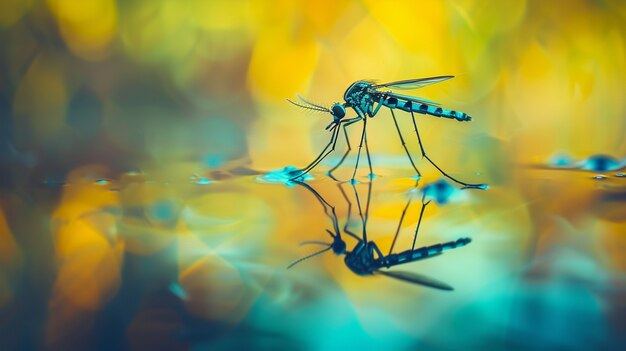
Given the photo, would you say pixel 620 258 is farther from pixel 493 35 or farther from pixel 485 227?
pixel 493 35

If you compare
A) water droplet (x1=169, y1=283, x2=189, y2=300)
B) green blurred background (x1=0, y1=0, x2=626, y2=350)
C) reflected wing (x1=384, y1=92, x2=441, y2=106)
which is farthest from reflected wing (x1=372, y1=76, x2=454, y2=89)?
water droplet (x1=169, y1=283, x2=189, y2=300)

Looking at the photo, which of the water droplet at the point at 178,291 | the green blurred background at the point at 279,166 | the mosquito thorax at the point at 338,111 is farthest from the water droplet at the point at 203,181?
the water droplet at the point at 178,291

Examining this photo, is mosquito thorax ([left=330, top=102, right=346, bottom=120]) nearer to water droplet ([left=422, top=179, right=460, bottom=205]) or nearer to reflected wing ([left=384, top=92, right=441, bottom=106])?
reflected wing ([left=384, top=92, right=441, bottom=106])

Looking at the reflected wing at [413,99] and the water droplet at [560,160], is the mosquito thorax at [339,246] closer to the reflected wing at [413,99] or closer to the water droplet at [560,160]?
the reflected wing at [413,99]

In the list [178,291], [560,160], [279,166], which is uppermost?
[560,160]

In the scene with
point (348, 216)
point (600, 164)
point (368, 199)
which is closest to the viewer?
point (348, 216)

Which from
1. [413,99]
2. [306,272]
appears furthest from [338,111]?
[306,272]

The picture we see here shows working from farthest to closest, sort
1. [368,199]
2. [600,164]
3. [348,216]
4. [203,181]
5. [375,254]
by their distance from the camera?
1. [600,164]
2. [203,181]
3. [368,199]
4. [348,216]
5. [375,254]

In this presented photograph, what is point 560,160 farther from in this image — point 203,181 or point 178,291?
point 178,291

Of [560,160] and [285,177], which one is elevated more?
[560,160]
